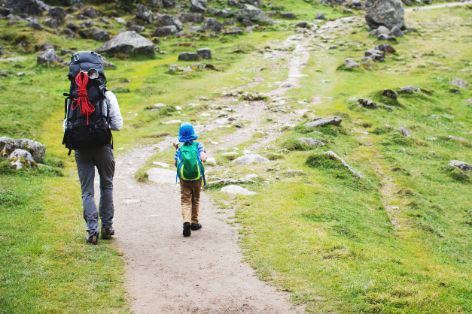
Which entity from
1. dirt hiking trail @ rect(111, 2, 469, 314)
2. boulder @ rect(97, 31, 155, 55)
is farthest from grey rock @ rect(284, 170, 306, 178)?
boulder @ rect(97, 31, 155, 55)

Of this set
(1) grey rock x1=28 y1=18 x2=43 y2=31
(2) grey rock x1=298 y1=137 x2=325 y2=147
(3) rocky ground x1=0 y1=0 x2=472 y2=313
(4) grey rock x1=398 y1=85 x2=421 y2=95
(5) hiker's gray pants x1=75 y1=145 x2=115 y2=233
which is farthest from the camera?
(1) grey rock x1=28 y1=18 x2=43 y2=31

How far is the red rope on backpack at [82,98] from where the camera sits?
11.7 metres

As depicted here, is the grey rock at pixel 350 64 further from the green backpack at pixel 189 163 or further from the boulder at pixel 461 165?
the green backpack at pixel 189 163

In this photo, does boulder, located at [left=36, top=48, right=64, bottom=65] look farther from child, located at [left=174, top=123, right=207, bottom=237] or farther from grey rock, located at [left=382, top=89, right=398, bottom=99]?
child, located at [left=174, top=123, right=207, bottom=237]

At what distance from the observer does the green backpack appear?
14.0 meters

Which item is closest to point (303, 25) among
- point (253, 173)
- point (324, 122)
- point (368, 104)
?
point (368, 104)

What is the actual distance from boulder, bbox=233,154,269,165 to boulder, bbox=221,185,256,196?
12.5 feet

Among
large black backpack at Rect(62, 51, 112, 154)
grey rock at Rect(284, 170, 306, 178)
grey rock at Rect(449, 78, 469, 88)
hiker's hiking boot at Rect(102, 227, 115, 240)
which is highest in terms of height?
large black backpack at Rect(62, 51, 112, 154)

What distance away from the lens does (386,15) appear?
74.8m

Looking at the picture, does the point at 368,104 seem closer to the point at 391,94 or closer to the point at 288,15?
the point at 391,94

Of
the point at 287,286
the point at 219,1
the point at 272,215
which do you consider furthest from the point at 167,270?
the point at 219,1

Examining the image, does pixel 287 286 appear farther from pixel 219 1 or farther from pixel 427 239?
pixel 219 1

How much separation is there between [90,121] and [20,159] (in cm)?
967

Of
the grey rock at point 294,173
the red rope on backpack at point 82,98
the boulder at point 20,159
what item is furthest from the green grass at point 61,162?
the grey rock at point 294,173
